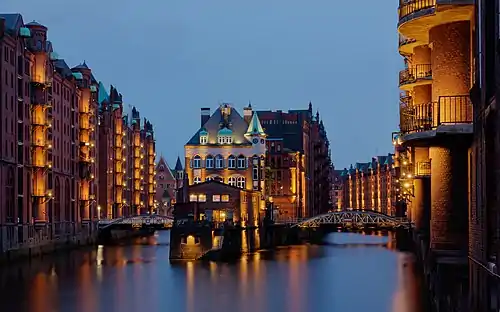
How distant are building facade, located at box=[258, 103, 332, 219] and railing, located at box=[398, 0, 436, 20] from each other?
326ft

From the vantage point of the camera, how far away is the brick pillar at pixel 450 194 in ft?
87.7

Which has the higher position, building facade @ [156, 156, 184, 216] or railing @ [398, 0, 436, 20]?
railing @ [398, 0, 436, 20]

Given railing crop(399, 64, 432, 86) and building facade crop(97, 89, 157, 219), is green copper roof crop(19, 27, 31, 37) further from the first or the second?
railing crop(399, 64, 432, 86)

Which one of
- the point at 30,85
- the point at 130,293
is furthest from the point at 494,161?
the point at 30,85

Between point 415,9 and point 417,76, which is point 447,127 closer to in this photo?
point 415,9

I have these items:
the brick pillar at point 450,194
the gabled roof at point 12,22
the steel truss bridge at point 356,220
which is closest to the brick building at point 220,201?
the steel truss bridge at point 356,220

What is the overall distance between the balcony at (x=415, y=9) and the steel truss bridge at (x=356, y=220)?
239 ft

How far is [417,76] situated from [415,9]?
28.1 ft

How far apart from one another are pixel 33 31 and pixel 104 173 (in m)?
38.8

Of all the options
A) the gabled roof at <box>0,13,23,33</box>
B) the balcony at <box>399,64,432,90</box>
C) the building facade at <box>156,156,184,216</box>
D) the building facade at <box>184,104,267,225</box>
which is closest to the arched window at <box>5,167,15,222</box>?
the gabled roof at <box>0,13,23,33</box>

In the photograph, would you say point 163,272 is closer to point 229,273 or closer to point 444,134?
point 229,273

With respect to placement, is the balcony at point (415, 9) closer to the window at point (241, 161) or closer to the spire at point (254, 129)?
the window at point (241, 161)

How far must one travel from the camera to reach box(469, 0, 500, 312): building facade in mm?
17778

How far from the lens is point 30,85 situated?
81.5m
